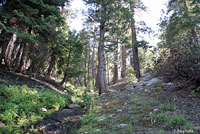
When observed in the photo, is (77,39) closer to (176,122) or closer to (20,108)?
(20,108)

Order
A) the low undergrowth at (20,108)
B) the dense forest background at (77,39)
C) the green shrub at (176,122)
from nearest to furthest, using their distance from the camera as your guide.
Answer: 1. the green shrub at (176,122)
2. the low undergrowth at (20,108)
3. the dense forest background at (77,39)

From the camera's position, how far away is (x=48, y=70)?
12.2 metres

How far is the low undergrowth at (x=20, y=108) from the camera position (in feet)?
12.0

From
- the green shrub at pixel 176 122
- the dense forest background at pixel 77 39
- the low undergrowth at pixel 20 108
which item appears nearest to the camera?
the green shrub at pixel 176 122

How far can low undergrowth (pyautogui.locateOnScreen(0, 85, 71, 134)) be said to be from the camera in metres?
3.65

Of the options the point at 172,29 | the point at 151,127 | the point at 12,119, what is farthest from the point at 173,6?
the point at 12,119

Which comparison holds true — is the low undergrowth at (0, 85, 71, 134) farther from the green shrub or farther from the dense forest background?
the green shrub

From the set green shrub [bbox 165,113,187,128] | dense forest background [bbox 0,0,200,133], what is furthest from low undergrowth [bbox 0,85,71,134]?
green shrub [bbox 165,113,187,128]

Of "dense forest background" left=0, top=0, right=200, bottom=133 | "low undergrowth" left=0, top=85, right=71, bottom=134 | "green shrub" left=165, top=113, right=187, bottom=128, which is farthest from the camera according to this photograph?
"dense forest background" left=0, top=0, right=200, bottom=133

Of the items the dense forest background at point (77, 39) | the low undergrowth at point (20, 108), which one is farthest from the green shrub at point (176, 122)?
the low undergrowth at point (20, 108)

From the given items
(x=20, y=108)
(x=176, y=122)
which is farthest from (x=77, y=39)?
(x=176, y=122)

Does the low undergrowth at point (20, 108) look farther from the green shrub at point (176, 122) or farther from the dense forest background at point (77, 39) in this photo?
the green shrub at point (176, 122)

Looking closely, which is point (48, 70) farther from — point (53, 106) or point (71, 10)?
point (71, 10)

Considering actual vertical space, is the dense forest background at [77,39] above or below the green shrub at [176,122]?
above
